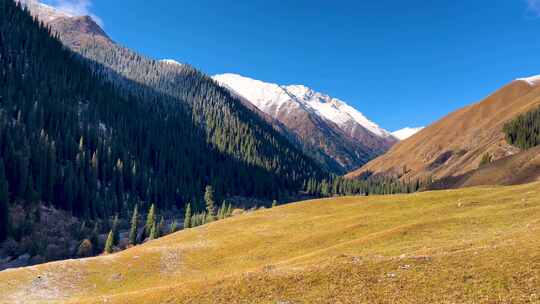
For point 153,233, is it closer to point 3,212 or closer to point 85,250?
point 85,250

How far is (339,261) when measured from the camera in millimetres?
32750

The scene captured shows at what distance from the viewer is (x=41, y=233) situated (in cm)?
12000

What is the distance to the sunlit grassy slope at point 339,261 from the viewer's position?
961 inches

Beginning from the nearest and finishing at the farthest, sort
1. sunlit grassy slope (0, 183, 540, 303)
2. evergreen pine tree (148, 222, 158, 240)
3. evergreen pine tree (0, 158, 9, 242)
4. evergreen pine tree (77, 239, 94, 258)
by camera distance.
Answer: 1. sunlit grassy slope (0, 183, 540, 303)
2. evergreen pine tree (77, 239, 94, 258)
3. evergreen pine tree (148, 222, 158, 240)
4. evergreen pine tree (0, 158, 9, 242)

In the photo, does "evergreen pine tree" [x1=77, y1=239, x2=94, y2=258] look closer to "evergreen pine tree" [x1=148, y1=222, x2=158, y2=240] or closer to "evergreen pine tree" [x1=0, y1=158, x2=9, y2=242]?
"evergreen pine tree" [x1=148, y1=222, x2=158, y2=240]

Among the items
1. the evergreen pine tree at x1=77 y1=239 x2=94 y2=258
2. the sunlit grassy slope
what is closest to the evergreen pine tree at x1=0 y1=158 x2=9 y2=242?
the evergreen pine tree at x1=77 y1=239 x2=94 y2=258

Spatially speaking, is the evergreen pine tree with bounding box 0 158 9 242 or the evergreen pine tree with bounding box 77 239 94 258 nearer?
the evergreen pine tree with bounding box 77 239 94 258

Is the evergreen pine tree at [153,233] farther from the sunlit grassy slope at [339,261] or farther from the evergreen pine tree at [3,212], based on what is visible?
the evergreen pine tree at [3,212]

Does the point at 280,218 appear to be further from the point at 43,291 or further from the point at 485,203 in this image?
the point at 43,291

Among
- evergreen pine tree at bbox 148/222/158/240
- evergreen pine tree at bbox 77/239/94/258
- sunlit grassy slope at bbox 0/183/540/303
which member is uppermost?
sunlit grassy slope at bbox 0/183/540/303

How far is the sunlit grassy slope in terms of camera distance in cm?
2441

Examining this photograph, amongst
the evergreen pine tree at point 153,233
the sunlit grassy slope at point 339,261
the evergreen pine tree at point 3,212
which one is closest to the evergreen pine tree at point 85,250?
the evergreen pine tree at point 153,233

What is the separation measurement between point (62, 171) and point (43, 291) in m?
142

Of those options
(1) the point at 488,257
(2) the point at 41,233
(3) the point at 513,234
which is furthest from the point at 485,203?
(2) the point at 41,233
